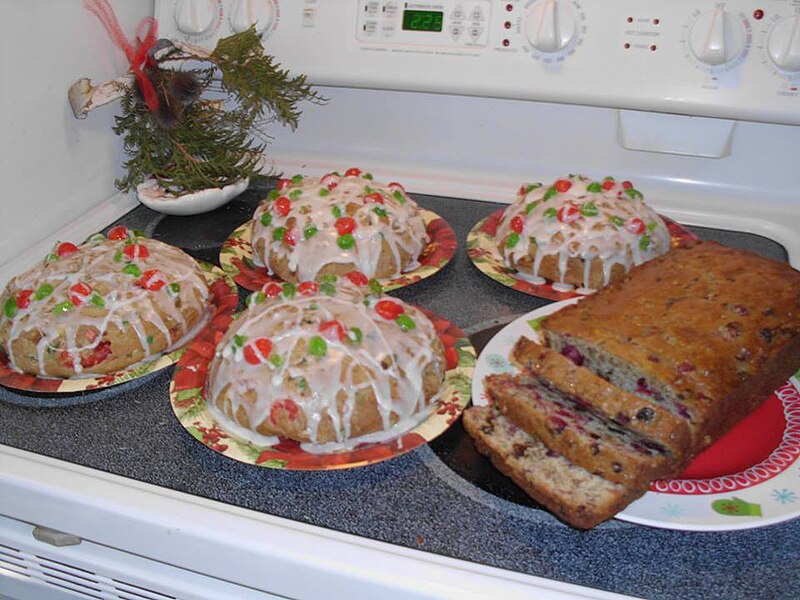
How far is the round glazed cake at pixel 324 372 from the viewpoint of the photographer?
41.3 inches

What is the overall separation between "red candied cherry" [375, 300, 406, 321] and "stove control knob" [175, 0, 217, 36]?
873 millimetres

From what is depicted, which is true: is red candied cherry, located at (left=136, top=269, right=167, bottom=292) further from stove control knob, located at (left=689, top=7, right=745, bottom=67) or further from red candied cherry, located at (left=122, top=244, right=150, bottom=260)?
stove control knob, located at (left=689, top=7, right=745, bottom=67)

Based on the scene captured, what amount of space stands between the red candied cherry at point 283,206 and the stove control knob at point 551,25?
1.85 ft

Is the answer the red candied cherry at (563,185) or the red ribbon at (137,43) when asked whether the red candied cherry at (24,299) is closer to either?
the red ribbon at (137,43)

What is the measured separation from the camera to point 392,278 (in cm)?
144

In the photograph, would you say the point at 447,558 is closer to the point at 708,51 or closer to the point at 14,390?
the point at 14,390

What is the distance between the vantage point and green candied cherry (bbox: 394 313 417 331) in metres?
1.15

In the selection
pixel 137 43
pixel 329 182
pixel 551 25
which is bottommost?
pixel 329 182

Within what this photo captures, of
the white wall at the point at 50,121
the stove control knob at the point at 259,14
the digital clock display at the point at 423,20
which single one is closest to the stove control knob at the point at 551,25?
the digital clock display at the point at 423,20

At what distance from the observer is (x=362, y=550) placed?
88 centimetres

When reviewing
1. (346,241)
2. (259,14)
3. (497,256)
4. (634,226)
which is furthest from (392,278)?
(259,14)

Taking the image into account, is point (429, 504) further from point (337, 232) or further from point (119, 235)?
point (119, 235)

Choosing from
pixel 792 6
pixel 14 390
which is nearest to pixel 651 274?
pixel 792 6

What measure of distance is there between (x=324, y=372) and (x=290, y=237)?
0.45 metres
